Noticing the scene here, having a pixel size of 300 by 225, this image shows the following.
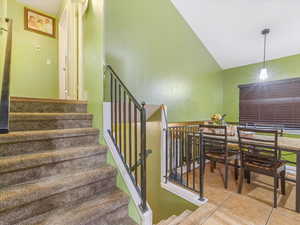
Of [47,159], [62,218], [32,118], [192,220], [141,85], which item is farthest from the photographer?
[141,85]

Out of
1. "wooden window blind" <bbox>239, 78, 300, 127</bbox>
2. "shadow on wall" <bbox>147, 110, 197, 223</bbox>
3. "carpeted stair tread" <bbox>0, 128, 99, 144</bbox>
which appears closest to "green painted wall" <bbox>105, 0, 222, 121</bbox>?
"shadow on wall" <bbox>147, 110, 197, 223</bbox>

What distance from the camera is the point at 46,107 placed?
1.83m

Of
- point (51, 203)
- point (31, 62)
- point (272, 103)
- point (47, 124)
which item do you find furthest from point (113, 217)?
point (272, 103)

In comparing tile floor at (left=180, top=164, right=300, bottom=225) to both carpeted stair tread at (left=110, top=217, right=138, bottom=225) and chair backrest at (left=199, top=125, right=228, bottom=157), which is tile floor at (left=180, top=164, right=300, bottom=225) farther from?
carpeted stair tread at (left=110, top=217, right=138, bottom=225)

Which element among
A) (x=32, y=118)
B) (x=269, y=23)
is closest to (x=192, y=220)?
(x=32, y=118)

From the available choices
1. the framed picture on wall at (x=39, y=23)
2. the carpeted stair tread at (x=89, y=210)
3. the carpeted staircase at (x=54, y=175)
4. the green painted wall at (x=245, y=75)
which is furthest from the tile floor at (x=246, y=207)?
the framed picture on wall at (x=39, y=23)

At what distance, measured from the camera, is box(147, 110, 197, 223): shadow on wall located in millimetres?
2553

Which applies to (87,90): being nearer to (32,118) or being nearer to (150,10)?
(32,118)

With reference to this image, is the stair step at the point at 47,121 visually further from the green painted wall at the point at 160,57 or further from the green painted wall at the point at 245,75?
the green painted wall at the point at 245,75

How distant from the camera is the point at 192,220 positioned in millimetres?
1660

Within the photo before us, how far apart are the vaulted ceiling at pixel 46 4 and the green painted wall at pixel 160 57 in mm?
1543

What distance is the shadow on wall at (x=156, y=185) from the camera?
2.55 metres

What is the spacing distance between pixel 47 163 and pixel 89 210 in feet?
1.76

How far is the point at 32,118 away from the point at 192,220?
202cm
